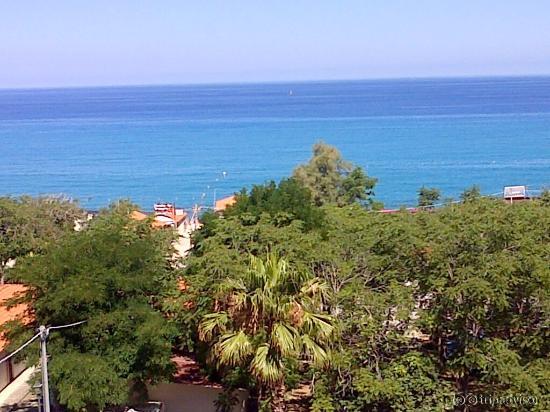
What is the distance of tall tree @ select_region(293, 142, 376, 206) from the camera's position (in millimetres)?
46969

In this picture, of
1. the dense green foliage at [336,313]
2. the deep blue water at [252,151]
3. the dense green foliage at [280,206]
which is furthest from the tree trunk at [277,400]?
the deep blue water at [252,151]

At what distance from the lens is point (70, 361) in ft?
50.2

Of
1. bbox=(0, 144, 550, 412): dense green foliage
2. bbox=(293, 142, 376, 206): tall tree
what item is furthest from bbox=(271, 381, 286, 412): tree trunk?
bbox=(293, 142, 376, 206): tall tree

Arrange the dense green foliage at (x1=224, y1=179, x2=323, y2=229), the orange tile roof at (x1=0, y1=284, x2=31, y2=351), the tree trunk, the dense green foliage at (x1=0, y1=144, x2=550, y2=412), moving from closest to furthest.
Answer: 1. the dense green foliage at (x1=0, y1=144, x2=550, y2=412)
2. the tree trunk
3. the orange tile roof at (x1=0, y1=284, x2=31, y2=351)
4. the dense green foliage at (x1=224, y1=179, x2=323, y2=229)

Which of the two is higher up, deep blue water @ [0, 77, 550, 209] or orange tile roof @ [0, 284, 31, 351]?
deep blue water @ [0, 77, 550, 209]

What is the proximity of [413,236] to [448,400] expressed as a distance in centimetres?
345

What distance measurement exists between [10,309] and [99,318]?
4069 mm

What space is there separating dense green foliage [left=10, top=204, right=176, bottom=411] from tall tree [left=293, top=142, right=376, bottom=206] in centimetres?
2995

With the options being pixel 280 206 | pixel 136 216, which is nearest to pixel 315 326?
pixel 280 206

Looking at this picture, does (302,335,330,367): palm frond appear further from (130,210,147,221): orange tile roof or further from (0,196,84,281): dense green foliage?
(0,196,84,281): dense green foliage

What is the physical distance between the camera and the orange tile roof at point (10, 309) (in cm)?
1708

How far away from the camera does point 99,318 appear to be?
614 inches

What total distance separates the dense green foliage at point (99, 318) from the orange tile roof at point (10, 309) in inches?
26.5

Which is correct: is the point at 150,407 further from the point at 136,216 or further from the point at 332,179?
the point at 332,179
